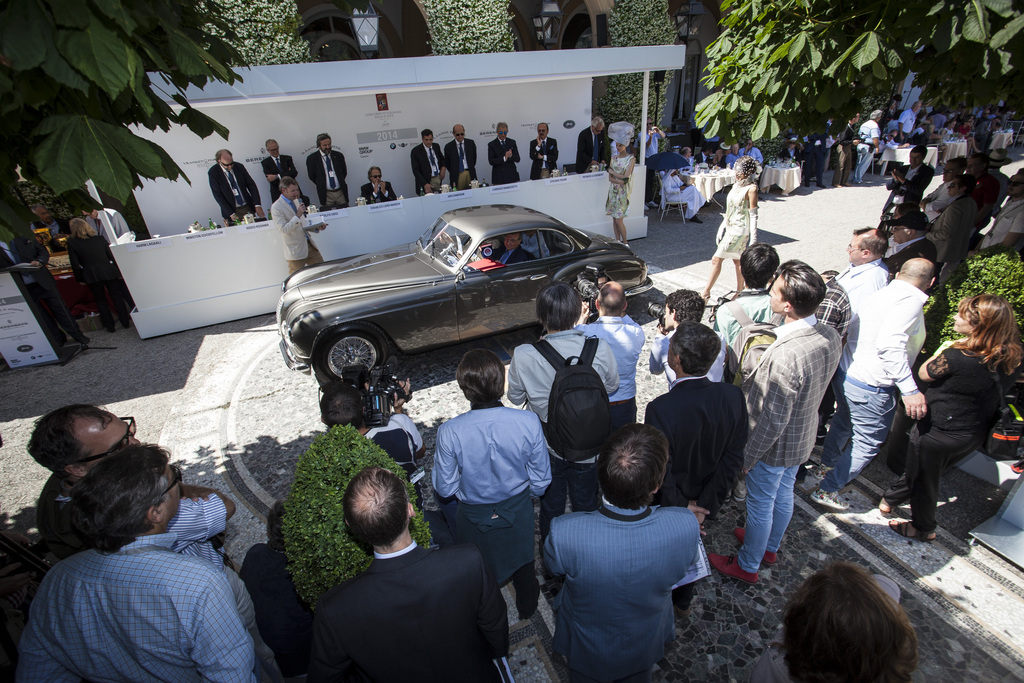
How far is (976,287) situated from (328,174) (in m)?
8.98

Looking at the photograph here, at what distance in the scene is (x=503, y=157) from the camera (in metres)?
9.86

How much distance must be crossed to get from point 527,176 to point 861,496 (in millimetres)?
9446

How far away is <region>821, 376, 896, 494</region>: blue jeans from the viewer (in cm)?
342

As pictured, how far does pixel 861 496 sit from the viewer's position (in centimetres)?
384

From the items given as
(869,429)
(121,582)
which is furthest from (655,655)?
(869,429)

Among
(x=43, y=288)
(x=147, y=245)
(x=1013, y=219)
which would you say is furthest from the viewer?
(x=147, y=245)

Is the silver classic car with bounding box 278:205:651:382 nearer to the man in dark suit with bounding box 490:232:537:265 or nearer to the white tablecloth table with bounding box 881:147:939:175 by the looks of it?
the man in dark suit with bounding box 490:232:537:265

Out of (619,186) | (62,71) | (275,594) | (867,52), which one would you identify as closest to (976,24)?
(867,52)

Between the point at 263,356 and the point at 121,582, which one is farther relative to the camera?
the point at 263,356

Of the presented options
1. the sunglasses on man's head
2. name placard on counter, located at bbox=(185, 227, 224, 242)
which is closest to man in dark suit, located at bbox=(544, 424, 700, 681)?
the sunglasses on man's head

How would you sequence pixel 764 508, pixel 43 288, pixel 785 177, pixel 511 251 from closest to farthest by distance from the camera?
1. pixel 764 508
2. pixel 511 251
3. pixel 43 288
4. pixel 785 177

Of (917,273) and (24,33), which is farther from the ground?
(24,33)

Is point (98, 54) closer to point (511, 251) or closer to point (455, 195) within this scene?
point (511, 251)

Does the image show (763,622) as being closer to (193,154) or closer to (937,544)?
(937,544)
